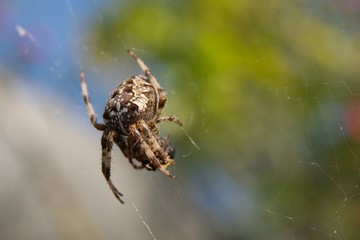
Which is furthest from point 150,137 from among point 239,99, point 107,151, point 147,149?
point 239,99

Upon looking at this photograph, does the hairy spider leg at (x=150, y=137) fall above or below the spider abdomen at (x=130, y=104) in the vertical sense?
below

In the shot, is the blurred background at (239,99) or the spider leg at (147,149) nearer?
the spider leg at (147,149)

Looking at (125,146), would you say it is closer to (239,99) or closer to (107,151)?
(107,151)

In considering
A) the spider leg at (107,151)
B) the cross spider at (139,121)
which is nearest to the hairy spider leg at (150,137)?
the cross spider at (139,121)

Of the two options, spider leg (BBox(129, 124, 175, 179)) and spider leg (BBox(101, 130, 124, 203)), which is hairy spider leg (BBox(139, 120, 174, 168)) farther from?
spider leg (BBox(101, 130, 124, 203))

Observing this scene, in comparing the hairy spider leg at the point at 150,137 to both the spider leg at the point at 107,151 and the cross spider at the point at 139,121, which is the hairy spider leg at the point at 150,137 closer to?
the cross spider at the point at 139,121

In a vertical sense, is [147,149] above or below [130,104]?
below

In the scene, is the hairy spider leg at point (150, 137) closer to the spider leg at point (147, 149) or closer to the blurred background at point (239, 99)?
the spider leg at point (147, 149)

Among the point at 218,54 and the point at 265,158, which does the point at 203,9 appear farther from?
the point at 265,158
